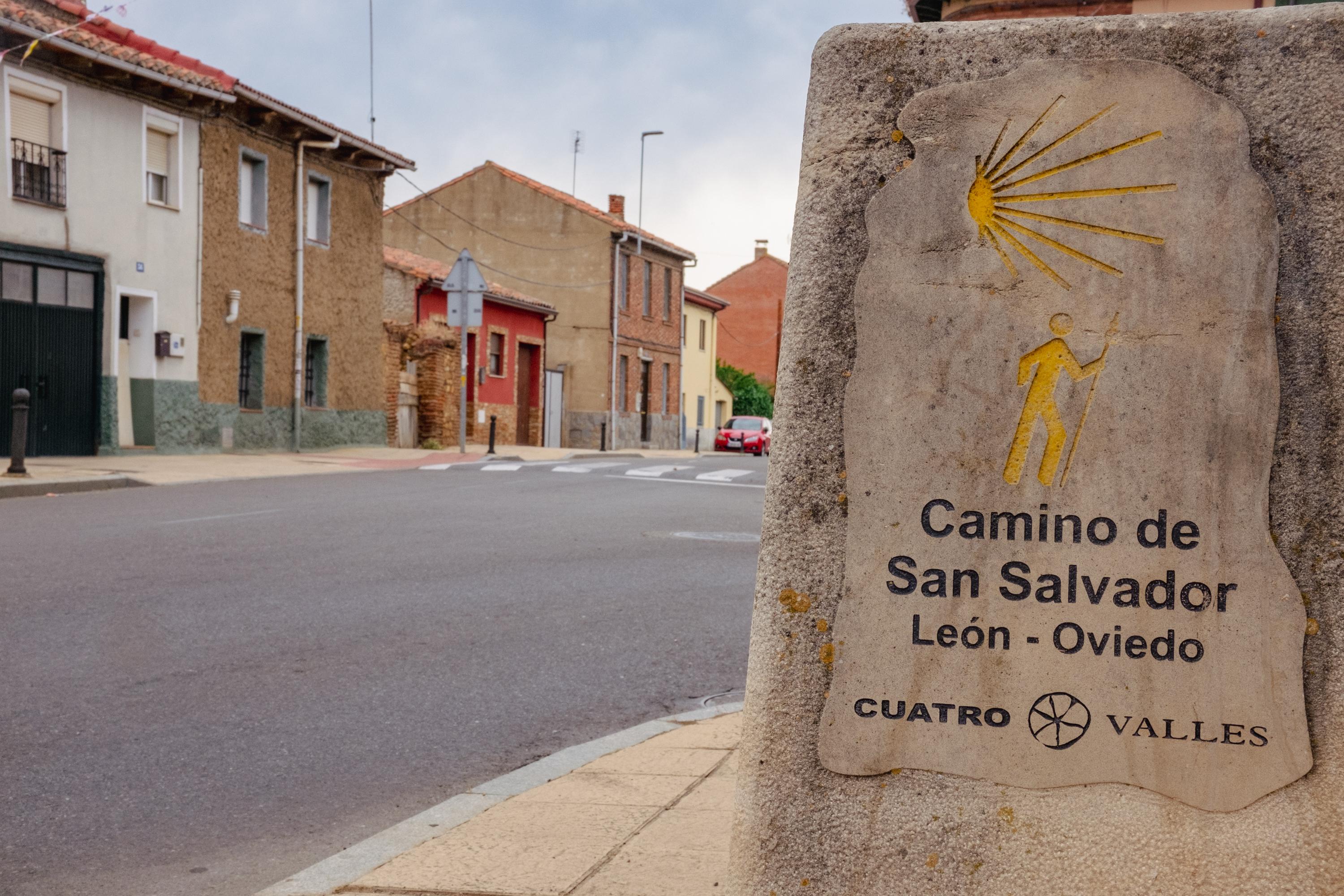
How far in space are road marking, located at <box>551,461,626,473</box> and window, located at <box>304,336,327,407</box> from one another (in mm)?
5490

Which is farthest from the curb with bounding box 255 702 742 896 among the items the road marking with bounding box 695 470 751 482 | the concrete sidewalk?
the road marking with bounding box 695 470 751 482

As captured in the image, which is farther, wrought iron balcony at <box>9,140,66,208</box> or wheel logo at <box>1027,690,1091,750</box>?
wrought iron balcony at <box>9,140,66,208</box>

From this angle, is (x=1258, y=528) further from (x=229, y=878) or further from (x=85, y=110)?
(x=85, y=110)

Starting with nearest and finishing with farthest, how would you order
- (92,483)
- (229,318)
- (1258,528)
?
(1258,528)
(92,483)
(229,318)

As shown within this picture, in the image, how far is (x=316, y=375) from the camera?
25.6 meters

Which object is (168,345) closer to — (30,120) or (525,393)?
(30,120)

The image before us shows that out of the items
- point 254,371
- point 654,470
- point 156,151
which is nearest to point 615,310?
point 254,371

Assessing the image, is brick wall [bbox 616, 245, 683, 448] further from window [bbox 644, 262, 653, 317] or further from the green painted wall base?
the green painted wall base

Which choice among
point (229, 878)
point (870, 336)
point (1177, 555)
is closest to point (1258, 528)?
point (1177, 555)

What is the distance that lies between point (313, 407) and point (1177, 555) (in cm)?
2436

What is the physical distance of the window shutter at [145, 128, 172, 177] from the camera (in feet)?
67.8

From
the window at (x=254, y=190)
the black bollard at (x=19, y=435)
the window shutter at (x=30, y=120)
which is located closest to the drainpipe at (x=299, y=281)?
the window at (x=254, y=190)

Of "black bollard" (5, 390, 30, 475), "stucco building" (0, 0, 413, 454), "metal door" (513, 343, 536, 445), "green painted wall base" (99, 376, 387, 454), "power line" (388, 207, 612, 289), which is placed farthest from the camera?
"power line" (388, 207, 612, 289)

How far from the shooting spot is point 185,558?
8812 millimetres
